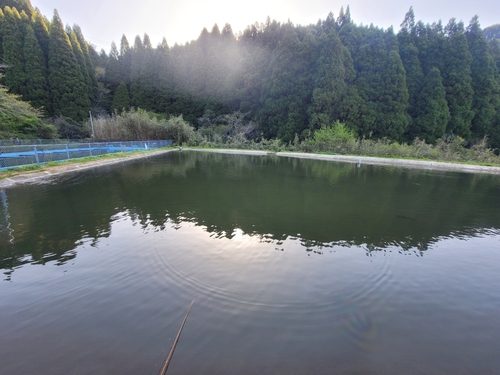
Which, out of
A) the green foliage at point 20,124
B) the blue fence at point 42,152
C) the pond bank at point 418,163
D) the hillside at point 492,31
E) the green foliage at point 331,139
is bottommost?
the pond bank at point 418,163

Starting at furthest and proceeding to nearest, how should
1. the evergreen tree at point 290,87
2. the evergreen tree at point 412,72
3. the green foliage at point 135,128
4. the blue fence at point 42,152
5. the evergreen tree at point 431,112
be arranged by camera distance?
the evergreen tree at point 290,87 → the evergreen tree at point 412,72 → the green foliage at point 135,128 → the evergreen tree at point 431,112 → the blue fence at point 42,152

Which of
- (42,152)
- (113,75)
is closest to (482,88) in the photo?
(42,152)

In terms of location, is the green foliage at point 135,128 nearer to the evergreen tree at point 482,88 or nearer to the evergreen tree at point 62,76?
the evergreen tree at point 62,76

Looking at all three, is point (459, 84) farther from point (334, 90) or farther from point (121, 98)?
point (121, 98)

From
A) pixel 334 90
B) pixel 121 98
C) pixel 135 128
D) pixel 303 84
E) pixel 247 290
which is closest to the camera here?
pixel 247 290

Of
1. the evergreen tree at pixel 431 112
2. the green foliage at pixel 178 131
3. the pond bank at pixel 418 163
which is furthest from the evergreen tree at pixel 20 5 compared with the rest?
the evergreen tree at pixel 431 112

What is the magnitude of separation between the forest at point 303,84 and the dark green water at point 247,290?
22415mm

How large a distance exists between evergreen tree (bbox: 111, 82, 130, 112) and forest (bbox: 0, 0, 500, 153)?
0.53ft

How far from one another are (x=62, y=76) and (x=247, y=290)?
4686 cm

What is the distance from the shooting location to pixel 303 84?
3048 cm

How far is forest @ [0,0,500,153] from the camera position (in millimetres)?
26984

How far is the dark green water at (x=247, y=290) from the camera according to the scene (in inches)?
77.5

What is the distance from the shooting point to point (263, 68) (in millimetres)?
37531

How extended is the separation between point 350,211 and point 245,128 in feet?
93.8
